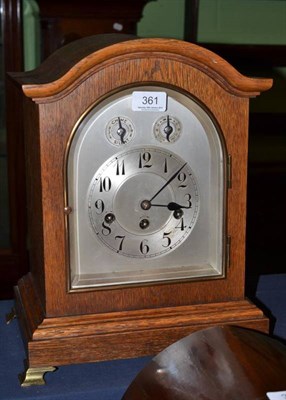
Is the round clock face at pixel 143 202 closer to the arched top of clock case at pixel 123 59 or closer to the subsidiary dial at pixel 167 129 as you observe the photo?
the subsidiary dial at pixel 167 129

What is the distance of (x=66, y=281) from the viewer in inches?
44.8

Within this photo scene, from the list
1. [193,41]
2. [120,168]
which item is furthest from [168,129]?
[193,41]

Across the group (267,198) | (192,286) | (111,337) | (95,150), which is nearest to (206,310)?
(192,286)

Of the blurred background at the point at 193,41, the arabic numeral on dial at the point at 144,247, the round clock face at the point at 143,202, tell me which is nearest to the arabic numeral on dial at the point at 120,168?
the round clock face at the point at 143,202

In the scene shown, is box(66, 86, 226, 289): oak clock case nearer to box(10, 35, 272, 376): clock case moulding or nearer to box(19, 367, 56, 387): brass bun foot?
box(10, 35, 272, 376): clock case moulding

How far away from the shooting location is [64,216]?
44.2 inches

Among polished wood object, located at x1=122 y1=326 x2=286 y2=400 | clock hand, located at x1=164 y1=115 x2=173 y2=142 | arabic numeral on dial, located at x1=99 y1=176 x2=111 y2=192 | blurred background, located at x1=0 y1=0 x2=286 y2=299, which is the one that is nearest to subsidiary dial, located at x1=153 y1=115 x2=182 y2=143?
clock hand, located at x1=164 y1=115 x2=173 y2=142

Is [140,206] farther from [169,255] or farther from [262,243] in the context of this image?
[262,243]

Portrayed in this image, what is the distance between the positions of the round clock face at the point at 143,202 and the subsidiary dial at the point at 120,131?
0.07 feet

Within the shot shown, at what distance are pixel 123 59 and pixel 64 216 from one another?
0.27 metres

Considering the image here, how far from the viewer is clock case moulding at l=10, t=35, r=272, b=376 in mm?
1090

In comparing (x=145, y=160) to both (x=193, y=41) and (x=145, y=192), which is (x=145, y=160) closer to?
(x=145, y=192)

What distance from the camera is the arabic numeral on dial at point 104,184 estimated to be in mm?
1142

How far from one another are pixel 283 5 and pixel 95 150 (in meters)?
2.73
